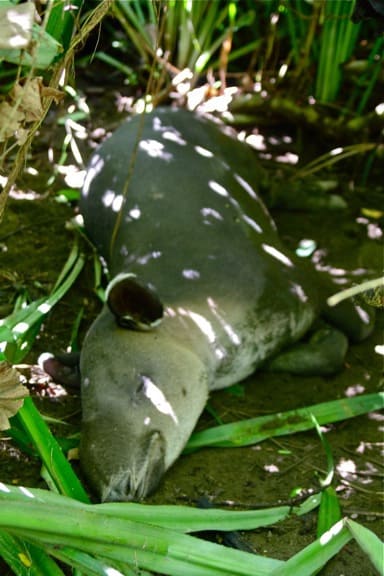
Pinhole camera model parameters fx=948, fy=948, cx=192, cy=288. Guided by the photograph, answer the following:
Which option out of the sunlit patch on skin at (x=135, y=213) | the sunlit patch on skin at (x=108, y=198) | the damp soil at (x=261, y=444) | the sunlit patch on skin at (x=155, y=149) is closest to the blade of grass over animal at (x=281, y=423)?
the damp soil at (x=261, y=444)

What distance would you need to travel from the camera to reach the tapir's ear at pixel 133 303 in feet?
13.4

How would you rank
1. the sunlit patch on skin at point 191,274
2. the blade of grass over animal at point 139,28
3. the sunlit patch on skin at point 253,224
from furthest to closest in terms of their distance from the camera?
the blade of grass over animal at point 139,28
the sunlit patch on skin at point 253,224
the sunlit patch on skin at point 191,274

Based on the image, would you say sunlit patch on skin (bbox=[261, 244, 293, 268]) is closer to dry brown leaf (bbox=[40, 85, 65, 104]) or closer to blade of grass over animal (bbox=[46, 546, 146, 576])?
blade of grass over animal (bbox=[46, 546, 146, 576])

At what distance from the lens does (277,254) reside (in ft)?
16.4

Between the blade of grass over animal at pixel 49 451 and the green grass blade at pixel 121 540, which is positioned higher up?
the green grass blade at pixel 121 540

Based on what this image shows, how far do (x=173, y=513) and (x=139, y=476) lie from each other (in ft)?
1.27

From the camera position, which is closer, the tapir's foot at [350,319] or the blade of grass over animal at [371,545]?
the blade of grass over animal at [371,545]

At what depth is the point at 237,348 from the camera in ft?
14.8

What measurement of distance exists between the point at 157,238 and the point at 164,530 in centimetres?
207

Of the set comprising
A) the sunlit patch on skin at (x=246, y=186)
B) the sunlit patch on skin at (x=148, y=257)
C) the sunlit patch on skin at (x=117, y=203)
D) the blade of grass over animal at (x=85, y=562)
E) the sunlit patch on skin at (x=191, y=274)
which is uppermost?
the blade of grass over animal at (x=85, y=562)

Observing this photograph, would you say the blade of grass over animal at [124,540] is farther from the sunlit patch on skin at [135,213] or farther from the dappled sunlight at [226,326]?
the sunlit patch on skin at [135,213]

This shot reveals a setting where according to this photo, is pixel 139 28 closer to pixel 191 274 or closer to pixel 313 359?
pixel 191 274

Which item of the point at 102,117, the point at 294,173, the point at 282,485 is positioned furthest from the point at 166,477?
the point at 102,117

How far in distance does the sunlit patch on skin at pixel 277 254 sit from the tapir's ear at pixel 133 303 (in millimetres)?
931
